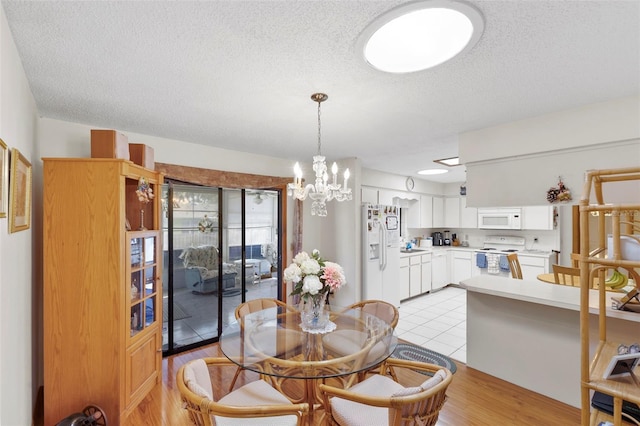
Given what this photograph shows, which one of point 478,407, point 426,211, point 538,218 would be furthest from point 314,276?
point 538,218

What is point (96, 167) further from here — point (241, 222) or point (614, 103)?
point (614, 103)

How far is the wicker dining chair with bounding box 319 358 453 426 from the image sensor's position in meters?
1.34

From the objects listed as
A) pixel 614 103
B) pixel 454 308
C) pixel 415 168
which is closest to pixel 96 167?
pixel 614 103

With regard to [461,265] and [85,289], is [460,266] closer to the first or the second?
[461,265]

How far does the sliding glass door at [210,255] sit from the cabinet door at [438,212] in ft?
13.4

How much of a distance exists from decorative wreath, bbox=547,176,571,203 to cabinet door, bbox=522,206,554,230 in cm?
304

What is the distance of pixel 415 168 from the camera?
16.4ft

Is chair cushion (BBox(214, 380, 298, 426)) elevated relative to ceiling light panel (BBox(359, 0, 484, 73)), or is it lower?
lower

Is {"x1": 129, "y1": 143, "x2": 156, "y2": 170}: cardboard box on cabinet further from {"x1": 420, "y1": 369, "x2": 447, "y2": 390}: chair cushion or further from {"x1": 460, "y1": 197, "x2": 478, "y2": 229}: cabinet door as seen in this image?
{"x1": 460, "y1": 197, "x2": 478, "y2": 229}: cabinet door

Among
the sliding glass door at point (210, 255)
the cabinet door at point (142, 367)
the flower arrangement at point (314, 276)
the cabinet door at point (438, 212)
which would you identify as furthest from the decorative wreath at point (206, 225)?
the cabinet door at point (438, 212)

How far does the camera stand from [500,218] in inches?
230

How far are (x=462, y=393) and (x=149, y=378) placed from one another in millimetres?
2750

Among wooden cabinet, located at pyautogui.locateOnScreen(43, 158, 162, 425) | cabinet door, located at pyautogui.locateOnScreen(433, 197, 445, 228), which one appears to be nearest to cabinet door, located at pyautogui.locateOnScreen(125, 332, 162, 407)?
wooden cabinet, located at pyautogui.locateOnScreen(43, 158, 162, 425)

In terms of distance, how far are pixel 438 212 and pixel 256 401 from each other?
6128 mm
